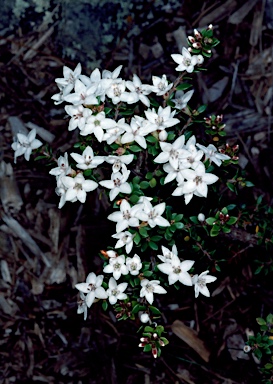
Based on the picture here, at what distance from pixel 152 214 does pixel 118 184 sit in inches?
9.0

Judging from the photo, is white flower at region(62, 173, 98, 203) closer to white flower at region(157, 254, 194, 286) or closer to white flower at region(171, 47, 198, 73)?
white flower at region(157, 254, 194, 286)

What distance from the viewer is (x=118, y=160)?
2990 mm

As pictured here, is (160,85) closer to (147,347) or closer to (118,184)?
(118,184)

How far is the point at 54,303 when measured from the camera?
463cm

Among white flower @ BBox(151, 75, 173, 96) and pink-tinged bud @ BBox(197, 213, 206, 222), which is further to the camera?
pink-tinged bud @ BBox(197, 213, 206, 222)

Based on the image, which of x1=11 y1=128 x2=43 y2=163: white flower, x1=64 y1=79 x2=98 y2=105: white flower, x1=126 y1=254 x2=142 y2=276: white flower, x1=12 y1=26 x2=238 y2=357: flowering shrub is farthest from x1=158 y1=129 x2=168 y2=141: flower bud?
x1=11 y1=128 x2=43 y2=163: white flower

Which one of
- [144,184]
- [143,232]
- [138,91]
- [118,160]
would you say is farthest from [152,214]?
[138,91]

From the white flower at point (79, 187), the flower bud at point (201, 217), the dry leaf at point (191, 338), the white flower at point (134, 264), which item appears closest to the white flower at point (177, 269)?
the white flower at point (134, 264)

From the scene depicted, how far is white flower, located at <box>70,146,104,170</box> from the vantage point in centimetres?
298

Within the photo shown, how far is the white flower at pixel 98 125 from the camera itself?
2.95m

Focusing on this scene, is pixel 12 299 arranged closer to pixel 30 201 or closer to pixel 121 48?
pixel 30 201

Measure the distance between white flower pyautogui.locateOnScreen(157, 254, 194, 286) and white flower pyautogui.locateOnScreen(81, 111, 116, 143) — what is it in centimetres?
73

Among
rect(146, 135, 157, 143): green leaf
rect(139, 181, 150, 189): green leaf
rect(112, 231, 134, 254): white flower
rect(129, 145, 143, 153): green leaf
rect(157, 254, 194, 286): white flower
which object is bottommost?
rect(157, 254, 194, 286): white flower

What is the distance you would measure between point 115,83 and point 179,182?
2.08ft
